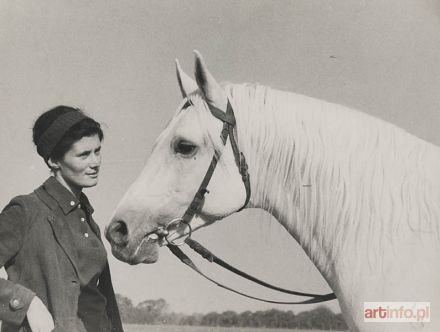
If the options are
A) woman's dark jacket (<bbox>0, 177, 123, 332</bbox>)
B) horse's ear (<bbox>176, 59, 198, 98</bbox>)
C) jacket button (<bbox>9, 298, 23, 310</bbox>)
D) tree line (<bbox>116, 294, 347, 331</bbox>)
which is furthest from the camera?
tree line (<bbox>116, 294, 347, 331</bbox>)

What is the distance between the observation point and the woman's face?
1.87m

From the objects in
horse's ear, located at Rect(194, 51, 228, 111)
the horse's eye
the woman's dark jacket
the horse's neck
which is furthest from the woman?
the horse's neck

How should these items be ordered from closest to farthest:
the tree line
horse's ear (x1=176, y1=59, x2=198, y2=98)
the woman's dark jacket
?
1. the woman's dark jacket
2. horse's ear (x1=176, y1=59, x2=198, y2=98)
3. the tree line

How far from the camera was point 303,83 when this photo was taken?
8.28 ft

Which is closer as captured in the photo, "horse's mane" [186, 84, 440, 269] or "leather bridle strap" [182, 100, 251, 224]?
"horse's mane" [186, 84, 440, 269]

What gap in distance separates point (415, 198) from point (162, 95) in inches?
57.7

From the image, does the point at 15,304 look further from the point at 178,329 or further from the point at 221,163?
the point at 178,329

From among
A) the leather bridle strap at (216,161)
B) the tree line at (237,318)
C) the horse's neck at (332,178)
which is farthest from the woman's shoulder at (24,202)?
the tree line at (237,318)

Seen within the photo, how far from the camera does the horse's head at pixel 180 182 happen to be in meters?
1.74

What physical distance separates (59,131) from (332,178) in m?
0.98

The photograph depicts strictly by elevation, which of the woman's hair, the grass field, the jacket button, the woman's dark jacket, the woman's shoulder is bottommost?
the grass field

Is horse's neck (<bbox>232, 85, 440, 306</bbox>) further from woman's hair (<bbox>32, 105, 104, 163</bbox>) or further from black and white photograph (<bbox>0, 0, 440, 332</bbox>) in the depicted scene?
woman's hair (<bbox>32, 105, 104, 163</bbox>)

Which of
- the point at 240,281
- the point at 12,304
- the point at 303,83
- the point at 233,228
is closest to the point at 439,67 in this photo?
the point at 303,83

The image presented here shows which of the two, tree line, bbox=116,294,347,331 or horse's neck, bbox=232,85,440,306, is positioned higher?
horse's neck, bbox=232,85,440,306
